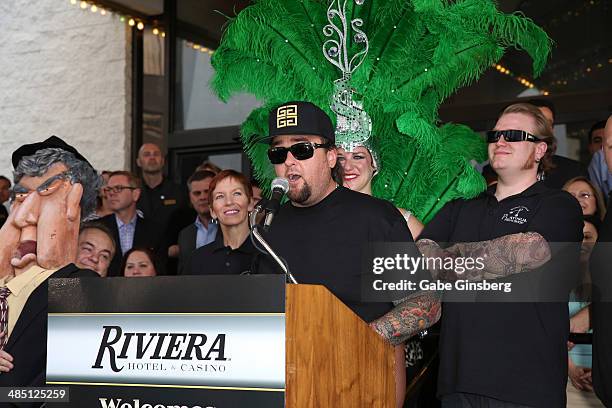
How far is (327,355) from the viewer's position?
248 centimetres

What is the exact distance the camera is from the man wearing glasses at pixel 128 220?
22.2ft

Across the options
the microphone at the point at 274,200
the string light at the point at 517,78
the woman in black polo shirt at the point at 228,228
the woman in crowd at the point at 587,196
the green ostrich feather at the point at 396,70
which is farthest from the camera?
the string light at the point at 517,78

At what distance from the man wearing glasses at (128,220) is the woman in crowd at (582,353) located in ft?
12.0

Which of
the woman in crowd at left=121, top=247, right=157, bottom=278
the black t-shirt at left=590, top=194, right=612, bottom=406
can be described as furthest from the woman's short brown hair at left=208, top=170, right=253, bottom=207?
the black t-shirt at left=590, top=194, right=612, bottom=406

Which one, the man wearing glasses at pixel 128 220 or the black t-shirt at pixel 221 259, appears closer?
the black t-shirt at pixel 221 259

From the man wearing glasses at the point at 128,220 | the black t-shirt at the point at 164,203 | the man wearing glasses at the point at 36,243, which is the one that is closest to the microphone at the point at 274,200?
the man wearing glasses at the point at 36,243

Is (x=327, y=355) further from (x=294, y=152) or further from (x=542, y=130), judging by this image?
(x=542, y=130)

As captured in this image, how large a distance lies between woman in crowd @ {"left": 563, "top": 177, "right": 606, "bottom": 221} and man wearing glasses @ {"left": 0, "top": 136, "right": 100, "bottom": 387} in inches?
98.2

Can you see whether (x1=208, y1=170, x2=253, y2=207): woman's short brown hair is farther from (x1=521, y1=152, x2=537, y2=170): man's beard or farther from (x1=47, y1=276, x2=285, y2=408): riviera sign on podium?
(x1=47, y1=276, x2=285, y2=408): riviera sign on podium

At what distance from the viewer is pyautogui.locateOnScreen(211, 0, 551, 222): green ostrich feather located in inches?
164

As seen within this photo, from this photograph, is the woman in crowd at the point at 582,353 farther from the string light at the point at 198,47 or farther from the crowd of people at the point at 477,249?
the string light at the point at 198,47

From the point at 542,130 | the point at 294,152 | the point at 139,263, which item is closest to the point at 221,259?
the point at 139,263

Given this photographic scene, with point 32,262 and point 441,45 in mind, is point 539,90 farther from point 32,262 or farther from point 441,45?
point 32,262

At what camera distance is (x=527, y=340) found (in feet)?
10.9
